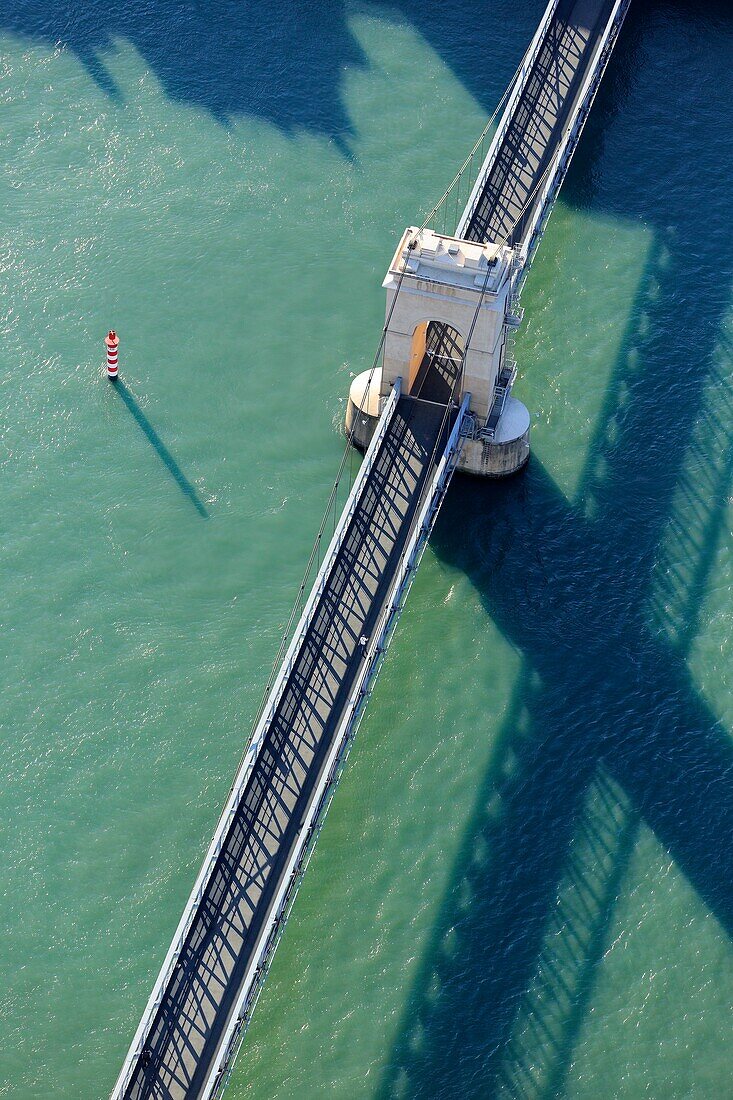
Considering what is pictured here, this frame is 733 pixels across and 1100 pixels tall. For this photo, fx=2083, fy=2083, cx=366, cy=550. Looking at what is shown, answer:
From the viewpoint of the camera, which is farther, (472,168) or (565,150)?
(472,168)

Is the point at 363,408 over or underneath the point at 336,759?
over

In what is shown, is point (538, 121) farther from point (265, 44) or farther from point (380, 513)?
point (380, 513)

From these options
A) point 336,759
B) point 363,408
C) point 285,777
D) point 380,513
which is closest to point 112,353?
point 363,408

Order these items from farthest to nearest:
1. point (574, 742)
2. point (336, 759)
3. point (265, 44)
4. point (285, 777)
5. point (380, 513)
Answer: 1. point (265, 44)
2. point (380, 513)
3. point (574, 742)
4. point (285, 777)
5. point (336, 759)

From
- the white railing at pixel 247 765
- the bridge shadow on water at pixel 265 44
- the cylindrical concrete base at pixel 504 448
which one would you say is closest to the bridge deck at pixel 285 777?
the white railing at pixel 247 765

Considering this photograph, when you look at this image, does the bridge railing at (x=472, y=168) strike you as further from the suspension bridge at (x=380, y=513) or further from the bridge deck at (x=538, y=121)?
the bridge deck at (x=538, y=121)

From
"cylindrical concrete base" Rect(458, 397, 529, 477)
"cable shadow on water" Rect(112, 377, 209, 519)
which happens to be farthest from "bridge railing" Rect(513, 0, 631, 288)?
"cable shadow on water" Rect(112, 377, 209, 519)

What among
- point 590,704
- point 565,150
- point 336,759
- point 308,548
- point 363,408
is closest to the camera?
point 336,759
